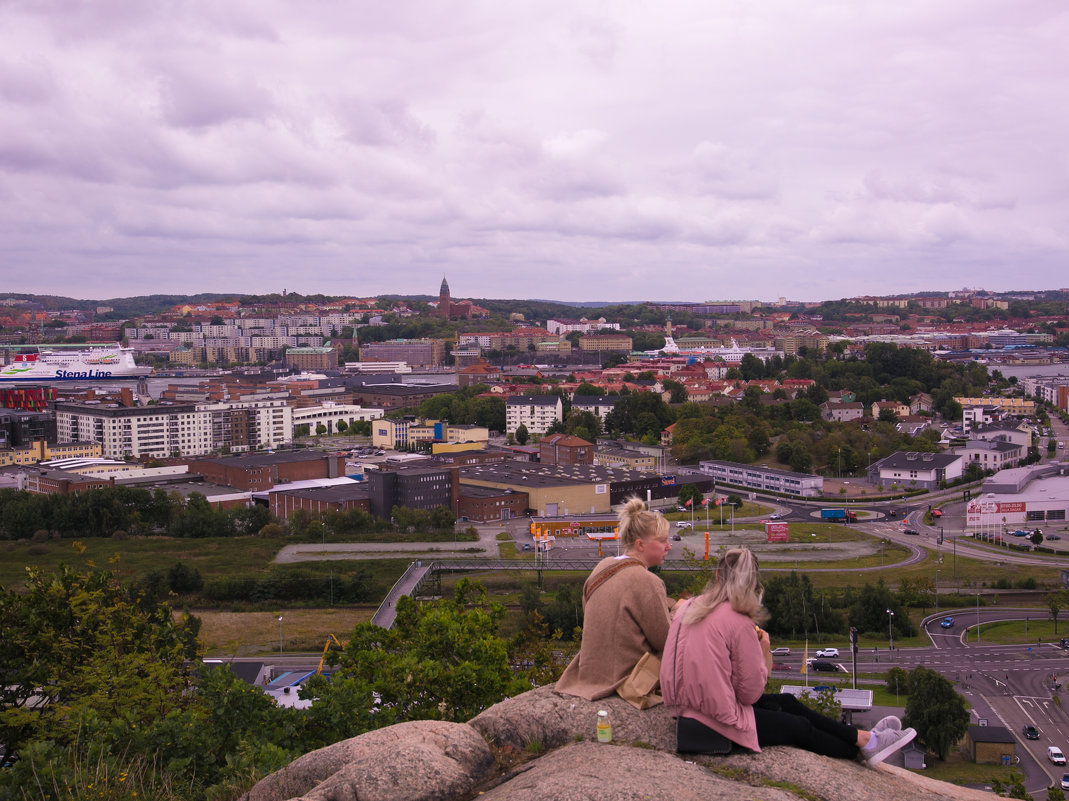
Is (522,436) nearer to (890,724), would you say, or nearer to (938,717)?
(938,717)

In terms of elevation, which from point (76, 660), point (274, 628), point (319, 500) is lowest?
point (274, 628)

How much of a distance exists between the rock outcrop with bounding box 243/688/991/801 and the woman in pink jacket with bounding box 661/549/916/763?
59mm

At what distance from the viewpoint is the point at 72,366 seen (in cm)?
5044

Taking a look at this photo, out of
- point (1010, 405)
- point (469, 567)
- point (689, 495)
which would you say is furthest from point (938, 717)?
point (1010, 405)

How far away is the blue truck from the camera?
22.7 meters

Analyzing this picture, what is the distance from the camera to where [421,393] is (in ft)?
158

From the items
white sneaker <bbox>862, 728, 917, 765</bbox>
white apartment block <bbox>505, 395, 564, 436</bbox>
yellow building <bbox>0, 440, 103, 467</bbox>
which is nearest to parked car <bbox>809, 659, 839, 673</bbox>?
white sneaker <bbox>862, 728, 917, 765</bbox>

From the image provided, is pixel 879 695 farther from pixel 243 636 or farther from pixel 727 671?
A: pixel 727 671

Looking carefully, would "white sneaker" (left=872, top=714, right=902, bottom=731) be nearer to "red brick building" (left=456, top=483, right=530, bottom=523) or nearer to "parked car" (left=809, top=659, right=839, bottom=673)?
"parked car" (left=809, top=659, right=839, bottom=673)

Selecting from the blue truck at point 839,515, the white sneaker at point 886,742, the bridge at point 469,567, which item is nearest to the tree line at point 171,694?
the white sneaker at point 886,742

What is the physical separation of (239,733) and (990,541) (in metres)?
18.9

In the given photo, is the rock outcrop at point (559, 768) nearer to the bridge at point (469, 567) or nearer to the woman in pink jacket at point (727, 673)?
the woman in pink jacket at point (727, 673)

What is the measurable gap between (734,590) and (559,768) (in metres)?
0.67

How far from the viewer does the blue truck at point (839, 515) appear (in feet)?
74.5
